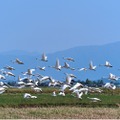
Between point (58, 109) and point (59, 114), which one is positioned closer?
point (59, 114)

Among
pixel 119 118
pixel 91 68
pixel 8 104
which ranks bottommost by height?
pixel 119 118

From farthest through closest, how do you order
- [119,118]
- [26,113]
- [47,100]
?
[47,100] → [26,113] → [119,118]

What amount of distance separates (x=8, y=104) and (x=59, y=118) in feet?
16.2

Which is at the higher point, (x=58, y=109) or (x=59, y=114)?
(x=58, y=109)

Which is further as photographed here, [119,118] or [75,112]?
[75,112]

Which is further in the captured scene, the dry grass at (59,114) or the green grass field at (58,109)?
the green grass field at (58,109)

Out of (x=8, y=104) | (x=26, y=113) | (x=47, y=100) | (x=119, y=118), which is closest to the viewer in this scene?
(x=119, y=118)

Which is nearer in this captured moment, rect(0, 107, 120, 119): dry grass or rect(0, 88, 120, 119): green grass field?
rect(0, 107, 120, 119): dry grass

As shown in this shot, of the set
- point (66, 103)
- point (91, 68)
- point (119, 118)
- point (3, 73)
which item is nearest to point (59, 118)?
point (119, 118)

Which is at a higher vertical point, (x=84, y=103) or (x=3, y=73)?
(x=3, y=73)

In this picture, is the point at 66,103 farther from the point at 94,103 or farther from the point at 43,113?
the point at 43,113

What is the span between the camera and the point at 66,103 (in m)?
23.5

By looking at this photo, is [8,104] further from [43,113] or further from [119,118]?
[119,118]

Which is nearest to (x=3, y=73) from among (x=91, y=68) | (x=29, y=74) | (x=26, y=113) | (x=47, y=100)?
(x=29, y=74)
